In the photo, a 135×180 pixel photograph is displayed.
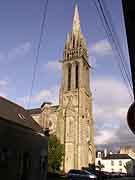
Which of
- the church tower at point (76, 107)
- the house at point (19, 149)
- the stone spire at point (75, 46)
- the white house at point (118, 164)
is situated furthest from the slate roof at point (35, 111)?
the house at point (19, 149)

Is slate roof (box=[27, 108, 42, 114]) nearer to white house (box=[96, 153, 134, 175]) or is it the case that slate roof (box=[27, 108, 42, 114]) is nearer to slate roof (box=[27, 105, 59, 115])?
slate roof (box=[27, 105, 59, 115])

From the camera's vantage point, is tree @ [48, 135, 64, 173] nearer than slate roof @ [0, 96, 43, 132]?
No

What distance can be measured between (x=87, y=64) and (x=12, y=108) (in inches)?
2132

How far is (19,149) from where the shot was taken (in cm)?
2467

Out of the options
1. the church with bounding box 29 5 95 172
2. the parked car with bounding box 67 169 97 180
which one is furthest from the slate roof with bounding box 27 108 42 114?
the parked car with bounding box 67 169 97 180

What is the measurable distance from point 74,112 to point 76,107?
1870 millimetres

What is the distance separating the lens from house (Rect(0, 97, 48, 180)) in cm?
2256

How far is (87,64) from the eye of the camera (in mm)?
82125

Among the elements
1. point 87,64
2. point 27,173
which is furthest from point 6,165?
point 87,64

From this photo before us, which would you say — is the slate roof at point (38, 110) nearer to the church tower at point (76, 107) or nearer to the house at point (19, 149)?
the church tower at point (76, 107)

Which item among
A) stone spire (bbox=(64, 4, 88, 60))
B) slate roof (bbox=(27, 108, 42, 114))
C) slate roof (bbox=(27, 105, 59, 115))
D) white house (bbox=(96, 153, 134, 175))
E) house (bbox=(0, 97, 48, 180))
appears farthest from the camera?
white house (bbox=(96, 153, 134, 175))

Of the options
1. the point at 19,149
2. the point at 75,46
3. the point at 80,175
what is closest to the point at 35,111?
the point at 75,46

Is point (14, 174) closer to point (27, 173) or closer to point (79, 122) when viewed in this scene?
point (27, 173)

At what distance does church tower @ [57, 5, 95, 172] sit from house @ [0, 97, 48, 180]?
3648cm
